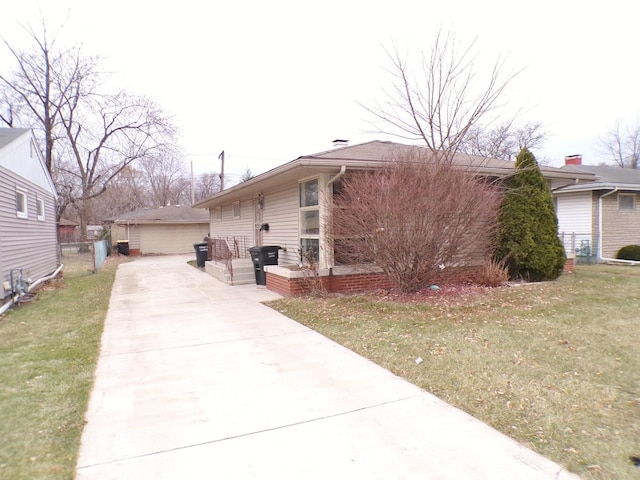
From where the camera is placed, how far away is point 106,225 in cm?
2858

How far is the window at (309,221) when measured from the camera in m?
8.39

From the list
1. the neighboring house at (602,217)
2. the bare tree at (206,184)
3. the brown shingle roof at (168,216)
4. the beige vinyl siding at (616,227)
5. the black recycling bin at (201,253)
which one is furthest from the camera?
the bare tree at (206,184)

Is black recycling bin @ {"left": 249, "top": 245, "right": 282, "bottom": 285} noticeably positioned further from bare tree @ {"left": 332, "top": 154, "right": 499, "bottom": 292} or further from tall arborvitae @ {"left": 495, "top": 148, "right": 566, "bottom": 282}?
tall arborvitae @ {"left": 495, "top": 148, "right": 566, "bottom": 282}

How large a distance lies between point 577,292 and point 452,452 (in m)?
6.55

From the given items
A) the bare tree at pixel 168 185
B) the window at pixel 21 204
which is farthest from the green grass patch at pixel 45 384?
the bare tree at pixel 168 185

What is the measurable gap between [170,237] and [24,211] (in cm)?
1583

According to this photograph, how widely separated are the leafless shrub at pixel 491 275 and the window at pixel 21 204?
10.5 meters

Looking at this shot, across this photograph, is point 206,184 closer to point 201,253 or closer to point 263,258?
point 201,253

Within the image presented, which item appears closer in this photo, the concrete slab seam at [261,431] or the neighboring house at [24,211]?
the concrete slab seam at [261,431]

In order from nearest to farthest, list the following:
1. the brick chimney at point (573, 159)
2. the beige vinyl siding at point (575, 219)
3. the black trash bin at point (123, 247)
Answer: the beige vinyl siding at point (575, 219) < the brick chimney at point (573, 159) < the black trash bin at point (123, 247)

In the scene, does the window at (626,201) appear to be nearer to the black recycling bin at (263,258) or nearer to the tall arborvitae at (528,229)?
the tall arborvitae at (528,229)

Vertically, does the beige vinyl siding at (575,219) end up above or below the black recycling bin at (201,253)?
above

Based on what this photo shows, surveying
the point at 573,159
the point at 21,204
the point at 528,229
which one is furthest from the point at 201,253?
the point at 573,159

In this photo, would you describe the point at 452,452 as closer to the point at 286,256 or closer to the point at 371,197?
the point at 371,197
